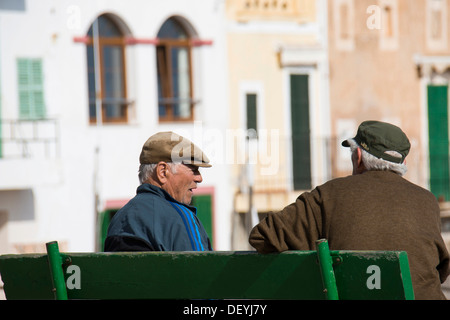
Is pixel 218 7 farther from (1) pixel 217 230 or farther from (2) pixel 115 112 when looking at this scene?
(1) pixel 217 230

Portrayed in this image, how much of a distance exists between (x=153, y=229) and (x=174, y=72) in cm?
1391

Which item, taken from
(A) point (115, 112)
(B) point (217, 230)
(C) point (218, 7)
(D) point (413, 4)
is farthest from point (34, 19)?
(D) point (413, 4)

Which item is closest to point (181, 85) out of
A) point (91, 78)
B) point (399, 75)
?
point (91, 78)

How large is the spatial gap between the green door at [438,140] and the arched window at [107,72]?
628cm

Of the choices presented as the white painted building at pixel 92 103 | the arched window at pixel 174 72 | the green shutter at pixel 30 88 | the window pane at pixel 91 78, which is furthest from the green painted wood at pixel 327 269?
the arched window at pixel 174 72

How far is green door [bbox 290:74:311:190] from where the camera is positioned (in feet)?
64.1

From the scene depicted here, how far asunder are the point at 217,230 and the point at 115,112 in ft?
9.04

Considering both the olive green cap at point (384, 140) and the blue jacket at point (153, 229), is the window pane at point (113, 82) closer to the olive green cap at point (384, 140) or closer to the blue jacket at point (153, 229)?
the blue jacket at point (153, 229)

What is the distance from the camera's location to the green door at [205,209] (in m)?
18.5

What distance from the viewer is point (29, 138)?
17406mm

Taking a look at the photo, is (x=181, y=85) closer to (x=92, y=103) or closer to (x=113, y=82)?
(x=113, y=82)

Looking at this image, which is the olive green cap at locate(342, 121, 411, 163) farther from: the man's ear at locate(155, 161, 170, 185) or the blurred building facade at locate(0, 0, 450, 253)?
the blurred building facade at locate(0, 0, 450, 253)
